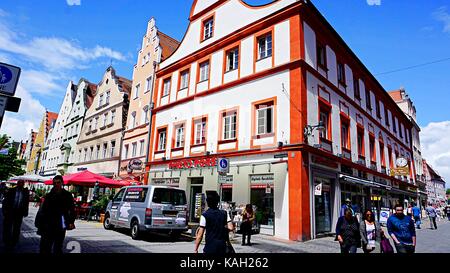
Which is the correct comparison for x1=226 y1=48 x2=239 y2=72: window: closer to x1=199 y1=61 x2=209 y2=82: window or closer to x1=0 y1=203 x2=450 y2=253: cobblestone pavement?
x1=199 y1=61 x2=209 y2=82: window

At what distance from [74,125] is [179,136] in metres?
24.5

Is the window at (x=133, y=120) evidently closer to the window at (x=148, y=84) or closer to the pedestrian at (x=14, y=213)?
the window at (x=148, y=84)

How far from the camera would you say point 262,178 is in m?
14.8

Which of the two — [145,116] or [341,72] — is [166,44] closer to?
[145,116]

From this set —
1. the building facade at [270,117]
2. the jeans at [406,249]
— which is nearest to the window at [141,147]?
the building facade at [270,117]

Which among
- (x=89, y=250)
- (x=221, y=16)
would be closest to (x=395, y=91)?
(x=221, y=16)

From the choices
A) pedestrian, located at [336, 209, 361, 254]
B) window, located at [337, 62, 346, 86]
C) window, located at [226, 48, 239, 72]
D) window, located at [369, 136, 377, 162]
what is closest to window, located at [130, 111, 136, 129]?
window, located at [226, 48, 239, 72]

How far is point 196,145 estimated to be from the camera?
18.8 m

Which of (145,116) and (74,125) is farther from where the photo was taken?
(74,125)

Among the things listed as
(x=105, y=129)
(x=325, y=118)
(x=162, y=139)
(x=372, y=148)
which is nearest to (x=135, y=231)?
(x=325, y=118)

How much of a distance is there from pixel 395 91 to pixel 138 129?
38.2 meters

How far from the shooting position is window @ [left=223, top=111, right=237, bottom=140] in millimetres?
16984

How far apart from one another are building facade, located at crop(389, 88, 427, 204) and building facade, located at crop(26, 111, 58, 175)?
5587 centimetres

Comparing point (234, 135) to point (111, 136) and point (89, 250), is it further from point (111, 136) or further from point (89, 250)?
point (111, 136)
